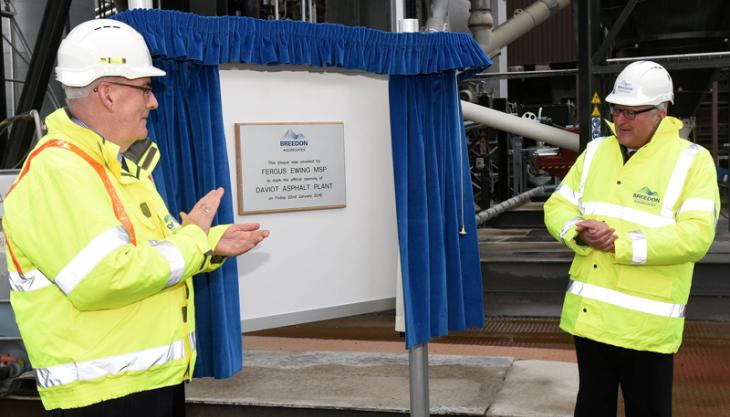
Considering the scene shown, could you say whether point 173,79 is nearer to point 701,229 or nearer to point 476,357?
point 701,229

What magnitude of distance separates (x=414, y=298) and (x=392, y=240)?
0.97 feet

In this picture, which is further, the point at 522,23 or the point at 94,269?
the point at 522,23

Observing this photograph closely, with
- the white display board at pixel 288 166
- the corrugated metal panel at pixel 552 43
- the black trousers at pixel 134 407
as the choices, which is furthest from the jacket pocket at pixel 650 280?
the corrugated metal panel at pixel 552 43

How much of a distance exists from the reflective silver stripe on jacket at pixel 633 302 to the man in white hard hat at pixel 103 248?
1782mm

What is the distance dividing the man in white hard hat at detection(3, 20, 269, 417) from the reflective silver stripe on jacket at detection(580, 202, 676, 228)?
181 cm

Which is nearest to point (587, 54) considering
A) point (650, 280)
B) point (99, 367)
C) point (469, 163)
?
point (469, 163)

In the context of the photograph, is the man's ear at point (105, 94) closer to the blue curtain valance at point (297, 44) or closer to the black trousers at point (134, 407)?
the blue curtain valance at point (297, 44)

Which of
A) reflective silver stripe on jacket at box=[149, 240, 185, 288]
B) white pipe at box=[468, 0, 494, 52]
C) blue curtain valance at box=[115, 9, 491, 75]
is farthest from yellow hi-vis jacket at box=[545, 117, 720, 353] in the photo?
white pipe at box=[468, 0, 494, 52]

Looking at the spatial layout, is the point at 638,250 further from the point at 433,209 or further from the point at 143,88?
the point at 143,88

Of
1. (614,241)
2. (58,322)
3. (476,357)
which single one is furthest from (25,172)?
(476,357)

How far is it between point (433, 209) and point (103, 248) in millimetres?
1878

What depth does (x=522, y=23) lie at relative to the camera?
1371 cm

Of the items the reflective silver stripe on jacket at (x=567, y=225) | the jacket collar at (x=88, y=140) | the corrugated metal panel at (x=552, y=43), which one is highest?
the corrugated metal panel at (x=552, y=43)

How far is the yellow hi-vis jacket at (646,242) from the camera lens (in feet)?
11.5
